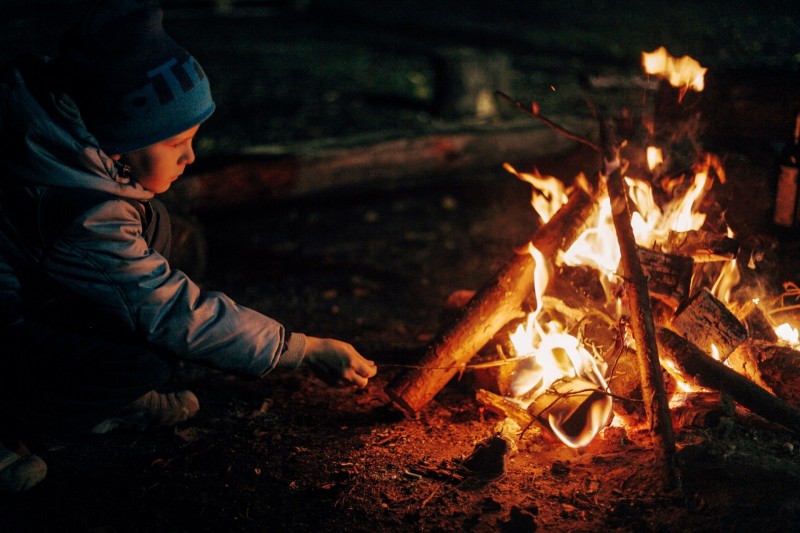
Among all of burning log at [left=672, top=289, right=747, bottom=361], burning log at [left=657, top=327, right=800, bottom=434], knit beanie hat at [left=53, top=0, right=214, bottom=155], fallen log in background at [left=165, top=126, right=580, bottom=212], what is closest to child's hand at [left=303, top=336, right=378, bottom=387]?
knit beanie hat at [left=53, top=0, right=214, bottom=155]

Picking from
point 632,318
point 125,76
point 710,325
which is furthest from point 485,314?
point 125,76

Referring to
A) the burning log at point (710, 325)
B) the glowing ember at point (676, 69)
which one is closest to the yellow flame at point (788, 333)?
the burning log at point (710, 325)

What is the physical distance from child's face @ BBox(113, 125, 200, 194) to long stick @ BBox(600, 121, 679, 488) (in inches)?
61.8

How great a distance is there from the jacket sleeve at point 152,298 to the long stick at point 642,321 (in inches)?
53.2

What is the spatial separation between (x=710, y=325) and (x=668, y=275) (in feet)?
0.93

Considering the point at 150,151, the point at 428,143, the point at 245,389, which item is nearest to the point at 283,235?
the point at 428,143

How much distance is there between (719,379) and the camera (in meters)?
2.90

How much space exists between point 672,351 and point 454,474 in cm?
105

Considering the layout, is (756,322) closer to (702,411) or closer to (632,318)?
(702,411)

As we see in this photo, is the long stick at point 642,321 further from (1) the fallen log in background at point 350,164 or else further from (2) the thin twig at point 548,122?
(1) the fallen log in background at point 350,164

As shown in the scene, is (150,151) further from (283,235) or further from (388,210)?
(388,210)

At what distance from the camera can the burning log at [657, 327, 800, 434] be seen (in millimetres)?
2812

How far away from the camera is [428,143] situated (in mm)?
6539

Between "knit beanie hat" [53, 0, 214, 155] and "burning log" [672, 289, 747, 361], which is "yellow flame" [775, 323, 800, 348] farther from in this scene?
"knit beanie hat" [53, 0, 214, 155]
